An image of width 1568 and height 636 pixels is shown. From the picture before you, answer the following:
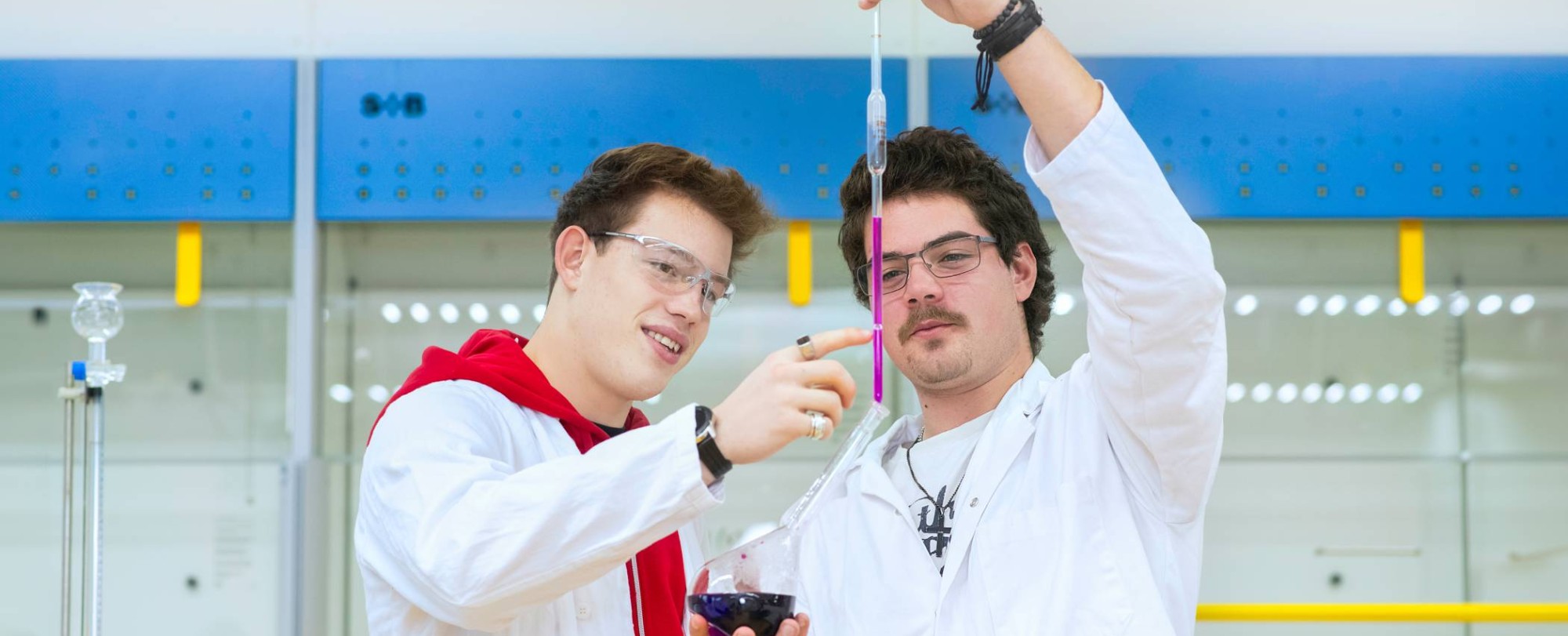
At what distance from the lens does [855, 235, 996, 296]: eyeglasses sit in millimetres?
1841

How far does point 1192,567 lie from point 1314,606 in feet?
4.83

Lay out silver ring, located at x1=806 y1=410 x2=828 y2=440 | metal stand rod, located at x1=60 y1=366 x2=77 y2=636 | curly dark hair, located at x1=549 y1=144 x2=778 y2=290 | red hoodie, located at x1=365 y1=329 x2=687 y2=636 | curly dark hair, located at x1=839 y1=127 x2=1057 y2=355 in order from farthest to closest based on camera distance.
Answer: metal stand rod, located at x1=60 y1=366 x2=77 y2=636 → curly dark hair, located at x1=839 y1=127 x2=1057 y2=355 → curly dark hair, located at x1=549 y1=144 x2=778 y2=290 → red hoodie, located at x1=365 y1=329 x2=687 y2=636 → silver ring, located at x1=806 y1=410 x2=828 y2=440

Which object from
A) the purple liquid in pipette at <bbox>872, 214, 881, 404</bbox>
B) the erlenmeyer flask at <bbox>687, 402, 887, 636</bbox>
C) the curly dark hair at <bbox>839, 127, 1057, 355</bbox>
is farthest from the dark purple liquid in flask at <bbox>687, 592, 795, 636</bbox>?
the curly dark hair at <bbox>839, 127, 1057, 355</bbox>

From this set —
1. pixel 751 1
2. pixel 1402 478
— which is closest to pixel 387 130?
pixel 751 1

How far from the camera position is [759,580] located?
52.3 inches

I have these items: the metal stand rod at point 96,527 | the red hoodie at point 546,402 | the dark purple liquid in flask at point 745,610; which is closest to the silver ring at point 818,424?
the dark purple liquid in flask at point 745,610

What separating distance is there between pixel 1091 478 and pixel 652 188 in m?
0.67

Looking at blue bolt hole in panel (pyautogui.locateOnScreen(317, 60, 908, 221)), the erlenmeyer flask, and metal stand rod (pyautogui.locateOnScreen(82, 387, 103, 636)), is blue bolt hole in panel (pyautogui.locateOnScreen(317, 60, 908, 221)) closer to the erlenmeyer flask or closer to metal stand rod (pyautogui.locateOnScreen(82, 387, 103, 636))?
metal stand rod (pyautogui.locateOnScreen(82, 387, 103, 636))

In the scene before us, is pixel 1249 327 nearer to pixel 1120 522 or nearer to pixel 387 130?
pixel 1120 522

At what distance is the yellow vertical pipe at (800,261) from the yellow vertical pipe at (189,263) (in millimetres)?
1478

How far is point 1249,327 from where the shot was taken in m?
3.35

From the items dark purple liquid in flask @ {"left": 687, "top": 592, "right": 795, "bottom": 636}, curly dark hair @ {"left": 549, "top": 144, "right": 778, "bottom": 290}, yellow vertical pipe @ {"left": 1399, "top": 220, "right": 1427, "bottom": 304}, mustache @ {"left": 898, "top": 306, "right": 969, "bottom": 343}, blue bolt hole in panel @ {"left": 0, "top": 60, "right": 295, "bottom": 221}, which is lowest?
dark purple liquid in flask @ {"left": 687, "top": 592, "right": 795, "bottom": 636}

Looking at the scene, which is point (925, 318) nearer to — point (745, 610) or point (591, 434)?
point (591, 434)

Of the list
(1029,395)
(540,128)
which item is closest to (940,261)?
(1029,395)
